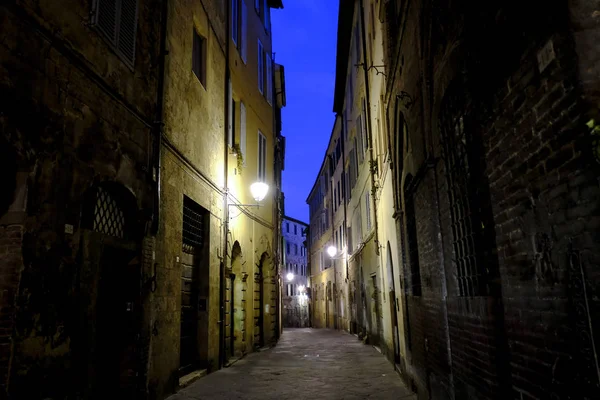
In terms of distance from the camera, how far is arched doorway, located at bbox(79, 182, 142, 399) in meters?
5.52

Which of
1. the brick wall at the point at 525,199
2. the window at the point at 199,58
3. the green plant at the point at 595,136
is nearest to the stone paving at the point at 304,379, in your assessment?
the brick wall at the point at 525,199

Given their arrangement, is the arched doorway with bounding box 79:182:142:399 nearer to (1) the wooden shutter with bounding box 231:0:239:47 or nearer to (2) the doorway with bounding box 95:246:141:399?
(2) the doorway with bounding box 95:246:141:399

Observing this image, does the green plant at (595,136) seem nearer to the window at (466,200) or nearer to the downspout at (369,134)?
the window at (466,200)

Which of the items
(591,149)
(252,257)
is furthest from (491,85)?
(252,257)

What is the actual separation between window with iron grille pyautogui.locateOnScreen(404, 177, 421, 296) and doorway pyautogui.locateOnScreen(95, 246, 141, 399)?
15.2 ft

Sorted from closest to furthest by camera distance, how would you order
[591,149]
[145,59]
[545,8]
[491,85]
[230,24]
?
[591,149]
[545,8]
[491,85]
[145,59]
[230,24]

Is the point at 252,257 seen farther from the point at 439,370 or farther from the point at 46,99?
the point at 46,99

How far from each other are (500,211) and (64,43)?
4.88 meters

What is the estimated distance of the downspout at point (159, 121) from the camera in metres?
7.30

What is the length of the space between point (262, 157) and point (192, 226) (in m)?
7.14

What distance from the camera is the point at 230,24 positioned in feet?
42.2

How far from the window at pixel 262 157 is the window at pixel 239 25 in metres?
2.99

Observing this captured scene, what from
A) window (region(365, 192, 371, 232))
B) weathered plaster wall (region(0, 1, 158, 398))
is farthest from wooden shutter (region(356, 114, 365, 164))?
weathered plaster wall (region(0, 1, 158, 398))

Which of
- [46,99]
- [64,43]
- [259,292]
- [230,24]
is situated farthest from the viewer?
[259,292]
